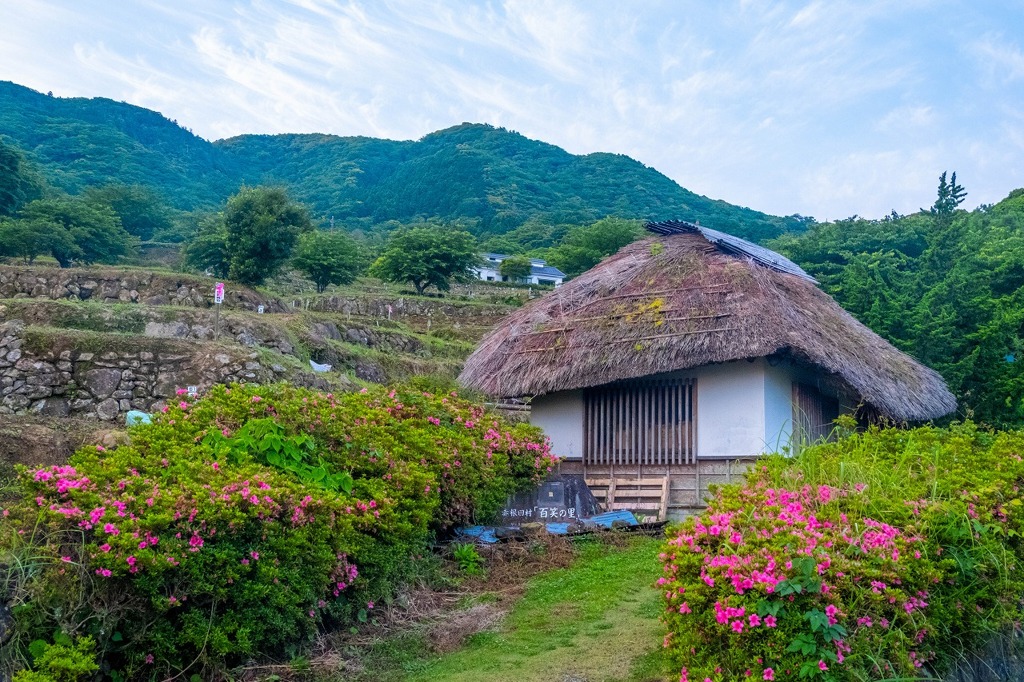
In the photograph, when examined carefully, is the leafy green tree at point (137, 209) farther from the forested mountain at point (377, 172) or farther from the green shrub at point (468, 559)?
the green shrub at point (468, 559)

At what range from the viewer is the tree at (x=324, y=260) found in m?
30.3

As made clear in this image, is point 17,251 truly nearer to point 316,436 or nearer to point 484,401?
point 484,401

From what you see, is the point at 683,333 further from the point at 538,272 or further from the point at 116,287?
the point at 538,272

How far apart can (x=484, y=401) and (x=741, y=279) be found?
3.72 meters

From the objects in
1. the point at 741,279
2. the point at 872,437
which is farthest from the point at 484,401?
the point at 872,437

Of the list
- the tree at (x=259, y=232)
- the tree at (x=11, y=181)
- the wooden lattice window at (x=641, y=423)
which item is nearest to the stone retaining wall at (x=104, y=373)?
the wooden lattice window at (x=641, y=423)

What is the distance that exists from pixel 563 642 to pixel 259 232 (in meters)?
17.8

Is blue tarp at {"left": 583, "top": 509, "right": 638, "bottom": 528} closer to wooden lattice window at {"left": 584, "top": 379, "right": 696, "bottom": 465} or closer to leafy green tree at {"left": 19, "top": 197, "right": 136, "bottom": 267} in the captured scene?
wooden lattice window at {"left": 584, "top": 379, "right": 696, "bottom": 465}

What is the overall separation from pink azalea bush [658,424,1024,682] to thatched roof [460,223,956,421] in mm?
5121

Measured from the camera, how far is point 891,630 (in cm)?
397

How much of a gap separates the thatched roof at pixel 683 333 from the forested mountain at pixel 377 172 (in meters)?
47.6

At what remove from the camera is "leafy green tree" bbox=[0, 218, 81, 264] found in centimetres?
2488

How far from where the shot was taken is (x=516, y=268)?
4394cm

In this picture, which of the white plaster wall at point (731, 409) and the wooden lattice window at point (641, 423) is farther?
the wooden lattice window at point (641, 423)
